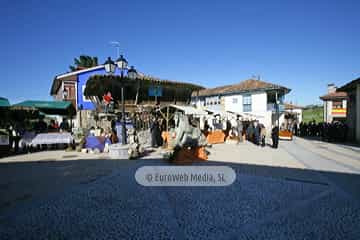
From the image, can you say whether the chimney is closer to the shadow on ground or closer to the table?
the shadow on ground

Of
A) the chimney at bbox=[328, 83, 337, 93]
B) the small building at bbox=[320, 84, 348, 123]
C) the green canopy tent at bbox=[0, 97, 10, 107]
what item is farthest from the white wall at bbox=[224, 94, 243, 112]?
the green canopy tent at bbox=[0, 97, 10, 107]

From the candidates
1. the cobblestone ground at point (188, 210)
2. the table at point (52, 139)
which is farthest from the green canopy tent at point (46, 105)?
the cobblestone ground at point (188, 210)

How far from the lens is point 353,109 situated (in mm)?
15953

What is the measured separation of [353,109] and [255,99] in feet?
29.0

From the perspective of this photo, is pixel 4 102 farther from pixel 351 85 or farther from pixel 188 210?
pixel 351 85

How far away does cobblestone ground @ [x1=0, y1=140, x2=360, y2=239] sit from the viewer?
292 centimetres

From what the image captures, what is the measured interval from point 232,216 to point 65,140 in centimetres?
1014

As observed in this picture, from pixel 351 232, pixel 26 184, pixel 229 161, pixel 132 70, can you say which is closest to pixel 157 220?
pixel 351 232

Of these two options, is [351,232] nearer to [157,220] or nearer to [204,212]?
[204,212]

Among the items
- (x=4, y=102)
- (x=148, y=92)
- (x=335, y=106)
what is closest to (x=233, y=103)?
(x=148, y=92)

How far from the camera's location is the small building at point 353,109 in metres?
14.0

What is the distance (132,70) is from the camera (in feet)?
27.2

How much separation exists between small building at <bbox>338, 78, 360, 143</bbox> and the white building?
6.48 m

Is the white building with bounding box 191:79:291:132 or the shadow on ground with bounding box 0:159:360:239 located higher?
the white building with bounding box 191:79:291:132
